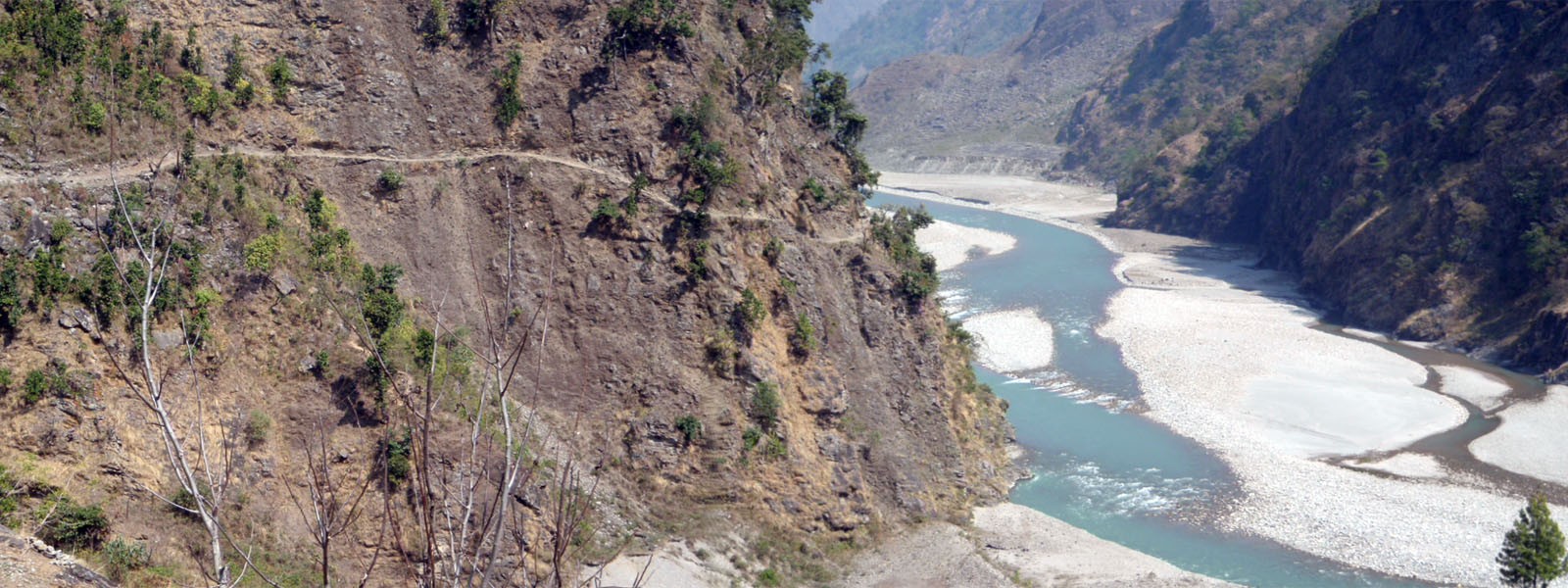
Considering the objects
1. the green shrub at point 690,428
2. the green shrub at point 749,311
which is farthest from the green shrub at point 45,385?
the green shrub at point 749,311

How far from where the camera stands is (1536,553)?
31500 mm

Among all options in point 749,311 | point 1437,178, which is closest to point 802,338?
point 749,311

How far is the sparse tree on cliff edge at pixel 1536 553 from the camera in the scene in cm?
3147

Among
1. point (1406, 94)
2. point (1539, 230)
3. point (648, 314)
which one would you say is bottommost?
point (648, 314)

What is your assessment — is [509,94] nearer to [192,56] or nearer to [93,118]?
[192,56]

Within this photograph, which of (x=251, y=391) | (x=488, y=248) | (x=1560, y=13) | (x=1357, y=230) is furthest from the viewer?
(x=1357, y=230)

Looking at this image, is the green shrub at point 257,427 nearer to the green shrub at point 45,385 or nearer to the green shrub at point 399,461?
the green shrub at point 399,461

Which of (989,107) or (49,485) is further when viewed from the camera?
(989,107)

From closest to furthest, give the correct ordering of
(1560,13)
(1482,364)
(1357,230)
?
(1482,364), (1560,13), (1357,230)

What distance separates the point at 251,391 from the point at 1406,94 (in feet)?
→ 273

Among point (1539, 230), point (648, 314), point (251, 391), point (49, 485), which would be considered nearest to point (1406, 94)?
point (1539, 230)

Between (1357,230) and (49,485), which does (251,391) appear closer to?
(49,485)

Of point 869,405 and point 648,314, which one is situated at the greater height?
point 648,314

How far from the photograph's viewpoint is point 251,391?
92.1 feet
